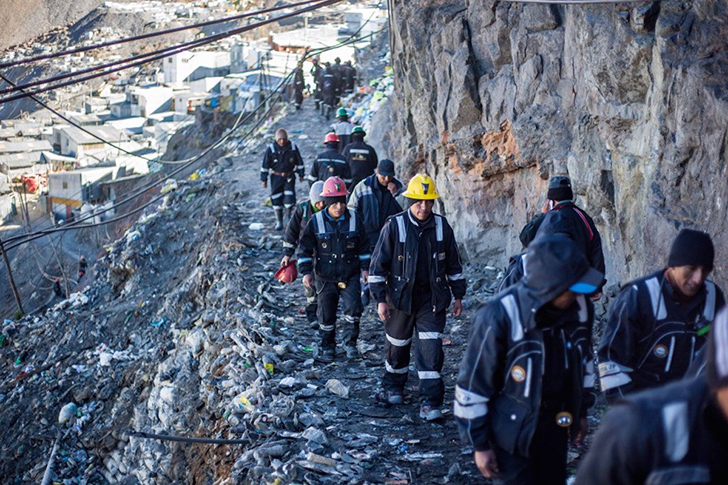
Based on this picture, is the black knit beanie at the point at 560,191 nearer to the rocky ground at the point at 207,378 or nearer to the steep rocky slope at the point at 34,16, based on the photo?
→ the rocky ground at the point at 207,378

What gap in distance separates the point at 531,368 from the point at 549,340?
153 millimetres

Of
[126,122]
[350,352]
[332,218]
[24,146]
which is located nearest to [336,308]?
[350,352]

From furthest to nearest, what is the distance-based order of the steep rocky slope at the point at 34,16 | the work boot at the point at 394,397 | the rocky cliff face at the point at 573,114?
the steep rocky slope at the point at 34,16 → the work boot at the point at 394,397 → the rocky cliff face at the point at 573,114

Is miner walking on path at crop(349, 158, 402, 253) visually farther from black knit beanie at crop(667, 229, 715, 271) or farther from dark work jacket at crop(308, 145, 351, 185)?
black knit beanie at crop(667, 229, 715, 271)

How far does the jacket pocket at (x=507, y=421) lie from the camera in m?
3.35

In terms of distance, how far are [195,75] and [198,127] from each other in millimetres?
20852

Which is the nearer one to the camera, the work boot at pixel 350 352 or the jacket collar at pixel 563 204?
the jacket collar at pixel 563 204

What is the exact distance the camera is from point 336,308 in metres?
7.57

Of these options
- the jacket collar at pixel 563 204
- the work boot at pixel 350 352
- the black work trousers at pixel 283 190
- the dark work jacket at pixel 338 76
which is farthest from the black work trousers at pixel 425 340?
the dark work jacket at pixel 338 76

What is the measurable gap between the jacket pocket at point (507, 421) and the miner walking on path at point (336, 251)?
12.9 ft

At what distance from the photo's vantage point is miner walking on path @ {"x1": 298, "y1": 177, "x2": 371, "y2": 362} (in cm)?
721

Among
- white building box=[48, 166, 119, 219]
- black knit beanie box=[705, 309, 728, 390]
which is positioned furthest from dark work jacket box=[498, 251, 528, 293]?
white building box=[48, 166, 119, 219]

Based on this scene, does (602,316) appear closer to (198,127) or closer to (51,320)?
(51,320)

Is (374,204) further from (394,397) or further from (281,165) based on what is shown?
(281,165)
